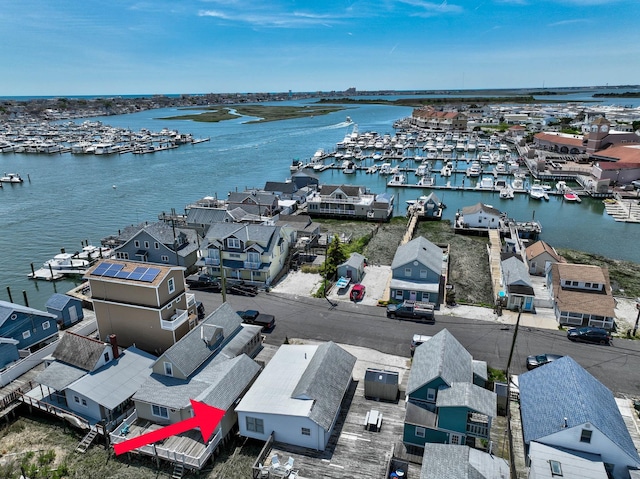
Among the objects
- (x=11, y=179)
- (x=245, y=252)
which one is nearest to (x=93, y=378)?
(x=245, y=252)

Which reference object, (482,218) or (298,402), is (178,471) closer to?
(298,402)

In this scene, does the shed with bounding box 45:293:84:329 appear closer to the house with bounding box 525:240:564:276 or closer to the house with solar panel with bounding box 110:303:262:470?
the house with solar panel with bounding box 110:303:262:470

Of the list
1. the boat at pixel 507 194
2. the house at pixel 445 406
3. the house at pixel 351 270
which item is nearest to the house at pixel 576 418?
the house at pixel 445 406

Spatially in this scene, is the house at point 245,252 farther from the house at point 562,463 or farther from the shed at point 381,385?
the house at point 562,463

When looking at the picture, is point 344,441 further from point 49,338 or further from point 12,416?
point 49,338

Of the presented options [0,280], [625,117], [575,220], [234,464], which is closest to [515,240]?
[575,220]
